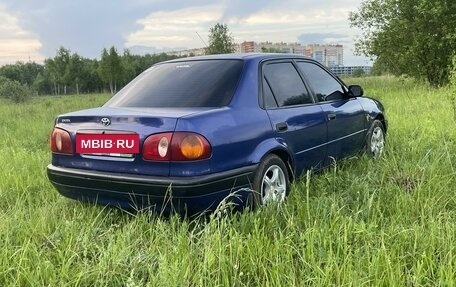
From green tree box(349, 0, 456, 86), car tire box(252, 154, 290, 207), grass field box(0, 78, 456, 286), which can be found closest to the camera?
grass field box(0, 78, 456, 286)

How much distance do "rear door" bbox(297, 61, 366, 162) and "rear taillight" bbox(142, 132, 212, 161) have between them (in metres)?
1.87

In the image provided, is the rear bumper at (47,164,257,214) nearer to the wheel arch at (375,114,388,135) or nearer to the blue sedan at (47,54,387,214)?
the blue sedan at (47,54,387,214)

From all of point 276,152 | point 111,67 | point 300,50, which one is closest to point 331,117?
point 276,152

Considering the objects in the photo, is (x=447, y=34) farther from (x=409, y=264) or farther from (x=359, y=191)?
(x=409, y=264)

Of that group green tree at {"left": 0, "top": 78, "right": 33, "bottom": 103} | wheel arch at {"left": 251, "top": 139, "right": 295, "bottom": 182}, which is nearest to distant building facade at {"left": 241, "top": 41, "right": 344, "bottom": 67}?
wheel arch at {"left": 251, "top": 139, "right": 295, "bottom": 182}

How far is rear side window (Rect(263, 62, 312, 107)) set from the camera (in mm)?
3732

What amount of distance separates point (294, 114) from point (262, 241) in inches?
60.2

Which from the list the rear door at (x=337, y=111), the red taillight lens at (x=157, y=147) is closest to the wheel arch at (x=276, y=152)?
the red taillight lens at (x=157, y=147)

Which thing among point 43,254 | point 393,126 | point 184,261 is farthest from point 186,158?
point 393,126

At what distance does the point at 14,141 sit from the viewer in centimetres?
801

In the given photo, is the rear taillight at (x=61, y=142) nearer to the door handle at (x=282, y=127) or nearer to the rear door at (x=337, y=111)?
the door handle at (x=282, y=127)

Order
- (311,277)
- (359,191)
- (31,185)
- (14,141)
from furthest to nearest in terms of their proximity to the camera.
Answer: (14,141) < (31,185) < (359,191) < (311,277)

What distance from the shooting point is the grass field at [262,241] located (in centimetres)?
229

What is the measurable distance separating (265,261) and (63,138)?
193 centimetres
